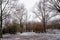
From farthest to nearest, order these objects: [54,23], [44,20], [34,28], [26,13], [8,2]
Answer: [26,13] → [54,23] → [44,20] → [34,28] → [8,2]

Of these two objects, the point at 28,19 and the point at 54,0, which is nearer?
the point at 54,0

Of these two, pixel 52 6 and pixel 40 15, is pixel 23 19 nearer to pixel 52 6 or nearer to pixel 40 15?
pixel 40 15

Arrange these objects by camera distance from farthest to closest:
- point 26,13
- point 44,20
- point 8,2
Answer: point 26,13, point 44,20, point 8,2

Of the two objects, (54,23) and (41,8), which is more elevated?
(41,8)

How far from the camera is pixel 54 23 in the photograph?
37594mm

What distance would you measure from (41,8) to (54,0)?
61.5 feet

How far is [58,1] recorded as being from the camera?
15.6 metres

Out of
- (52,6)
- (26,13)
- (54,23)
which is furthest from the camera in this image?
(26,13)

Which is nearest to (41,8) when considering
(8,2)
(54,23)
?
(54,23)

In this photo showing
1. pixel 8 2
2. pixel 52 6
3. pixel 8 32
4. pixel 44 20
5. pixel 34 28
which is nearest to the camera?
pixel 52 6

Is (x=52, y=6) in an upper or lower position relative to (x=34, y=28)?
upper

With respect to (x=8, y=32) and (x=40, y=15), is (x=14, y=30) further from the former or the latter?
(x=40, y=15)

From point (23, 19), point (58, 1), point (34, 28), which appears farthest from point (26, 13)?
point (58, 1)

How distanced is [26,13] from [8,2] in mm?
21956
